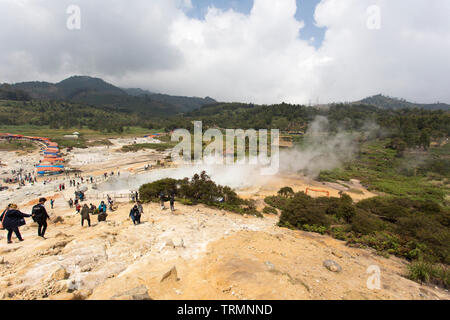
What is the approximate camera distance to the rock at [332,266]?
8430 millimetres

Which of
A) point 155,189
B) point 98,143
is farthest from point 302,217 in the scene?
point 98,143

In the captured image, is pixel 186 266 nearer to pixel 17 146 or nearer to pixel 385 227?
pixel 385 227

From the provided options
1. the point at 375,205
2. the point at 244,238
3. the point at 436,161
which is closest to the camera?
the point at 244,238

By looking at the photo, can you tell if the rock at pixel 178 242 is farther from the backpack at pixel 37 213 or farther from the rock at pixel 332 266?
the rock at pixel 332 266

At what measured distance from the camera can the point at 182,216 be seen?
48.1 feet

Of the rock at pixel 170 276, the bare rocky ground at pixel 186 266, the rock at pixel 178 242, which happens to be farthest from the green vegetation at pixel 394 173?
the rock at pixel 170 276

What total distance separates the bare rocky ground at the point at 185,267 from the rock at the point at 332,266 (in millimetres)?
162

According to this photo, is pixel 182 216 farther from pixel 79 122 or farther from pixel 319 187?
pixel 79 122

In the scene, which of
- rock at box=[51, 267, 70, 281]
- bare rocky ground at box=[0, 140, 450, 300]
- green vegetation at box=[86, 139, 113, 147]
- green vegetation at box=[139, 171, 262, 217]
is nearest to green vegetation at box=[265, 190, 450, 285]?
bare rocky ground at box=[0, 140, 450, 300]

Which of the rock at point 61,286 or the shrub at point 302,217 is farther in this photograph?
the shrub at point 302,217

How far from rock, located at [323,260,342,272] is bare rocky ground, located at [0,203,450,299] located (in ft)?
0.53
